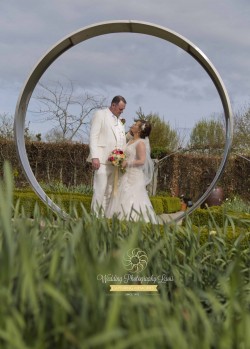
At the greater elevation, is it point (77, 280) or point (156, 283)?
point (77, 280)

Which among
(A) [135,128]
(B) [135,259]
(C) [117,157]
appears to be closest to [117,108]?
(A) [135,128]

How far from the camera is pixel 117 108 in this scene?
783cm

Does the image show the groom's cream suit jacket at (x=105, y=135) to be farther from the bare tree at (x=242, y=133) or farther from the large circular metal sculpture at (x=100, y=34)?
the bare tree at (x=242, y=133)

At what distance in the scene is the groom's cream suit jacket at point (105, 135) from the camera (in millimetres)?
7820

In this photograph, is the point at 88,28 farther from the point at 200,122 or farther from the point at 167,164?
the point at 167,164

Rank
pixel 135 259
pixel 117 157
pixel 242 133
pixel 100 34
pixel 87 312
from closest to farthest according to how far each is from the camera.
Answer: pixel 87 312
pixel 135 259
pixel 100 34
pixel 117 157
pixel 242 133

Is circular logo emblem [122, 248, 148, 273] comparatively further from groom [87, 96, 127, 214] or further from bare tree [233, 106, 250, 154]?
bare tree [233, 106, 250, 154]

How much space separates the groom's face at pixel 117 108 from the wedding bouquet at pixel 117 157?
19.5 inches

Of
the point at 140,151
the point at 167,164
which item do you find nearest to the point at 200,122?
the point at 167,164

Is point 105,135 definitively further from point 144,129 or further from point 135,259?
point 135,259

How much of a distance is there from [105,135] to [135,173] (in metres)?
0.63

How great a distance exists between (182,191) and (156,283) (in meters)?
12.5

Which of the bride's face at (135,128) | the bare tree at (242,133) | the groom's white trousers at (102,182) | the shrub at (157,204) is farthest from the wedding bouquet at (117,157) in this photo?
the bare tree at (242,133)

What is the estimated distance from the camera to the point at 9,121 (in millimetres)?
20812
